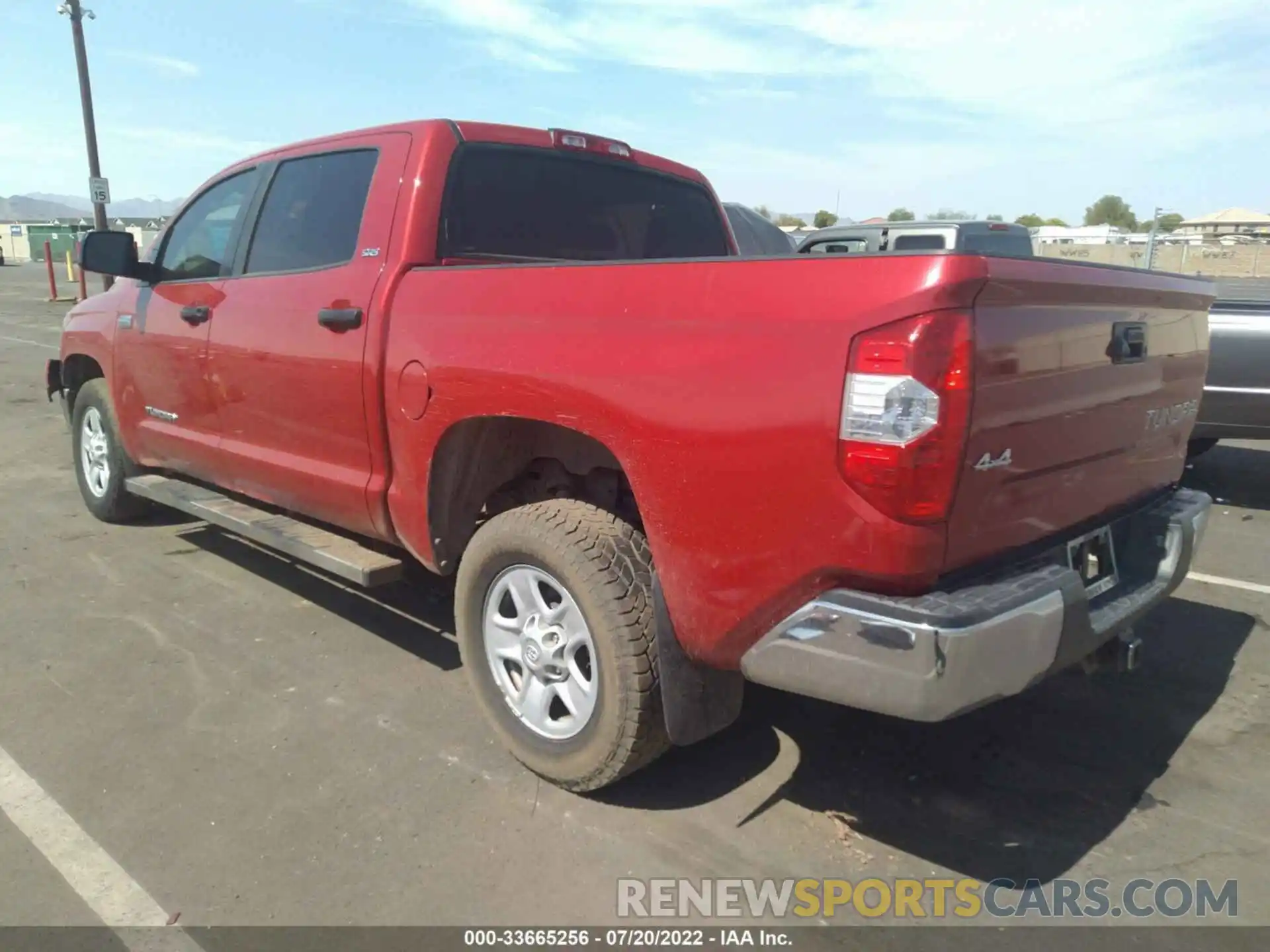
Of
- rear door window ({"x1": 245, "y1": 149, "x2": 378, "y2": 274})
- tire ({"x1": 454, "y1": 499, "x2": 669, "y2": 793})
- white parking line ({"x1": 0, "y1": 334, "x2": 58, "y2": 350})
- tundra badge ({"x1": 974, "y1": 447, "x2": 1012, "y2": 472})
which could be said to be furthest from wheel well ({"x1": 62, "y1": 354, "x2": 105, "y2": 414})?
white parking line ({"x1": 0, "y1": 334, "x2": 58, "y2": 350})

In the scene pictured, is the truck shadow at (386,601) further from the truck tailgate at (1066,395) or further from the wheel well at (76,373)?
→ the truck tailgate at (1066,395)

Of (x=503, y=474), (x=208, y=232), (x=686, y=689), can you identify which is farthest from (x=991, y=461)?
(x=208, y=232)

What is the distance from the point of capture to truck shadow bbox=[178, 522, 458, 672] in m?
4.23

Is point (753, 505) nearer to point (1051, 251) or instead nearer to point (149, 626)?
point (149, 626)

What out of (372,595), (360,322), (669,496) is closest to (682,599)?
(669,496)

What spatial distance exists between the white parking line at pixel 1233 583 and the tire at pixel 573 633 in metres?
3.43

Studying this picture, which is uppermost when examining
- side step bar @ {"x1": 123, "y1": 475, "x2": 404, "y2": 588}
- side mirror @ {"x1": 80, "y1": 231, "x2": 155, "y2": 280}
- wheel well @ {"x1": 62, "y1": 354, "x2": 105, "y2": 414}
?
side mirror @ {"x1": 80, "y1": 231, "x2": 155, "y2": 280}

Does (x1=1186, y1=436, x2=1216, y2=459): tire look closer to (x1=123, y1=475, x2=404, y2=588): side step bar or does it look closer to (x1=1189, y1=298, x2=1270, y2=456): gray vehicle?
(x1=1189, y1=298, x2=1270, y2=456): gray vehicle

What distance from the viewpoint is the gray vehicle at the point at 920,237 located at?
1051cm

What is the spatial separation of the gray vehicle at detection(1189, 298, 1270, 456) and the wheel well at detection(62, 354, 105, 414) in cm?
677

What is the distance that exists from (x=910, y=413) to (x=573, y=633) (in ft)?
4.28

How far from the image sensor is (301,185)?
4.14m

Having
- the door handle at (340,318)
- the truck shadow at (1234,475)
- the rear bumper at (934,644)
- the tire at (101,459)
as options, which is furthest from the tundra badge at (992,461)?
the truck shadow at (1234,475)

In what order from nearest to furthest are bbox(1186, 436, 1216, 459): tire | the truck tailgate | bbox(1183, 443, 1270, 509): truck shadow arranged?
the truck tailgate, bbox(1183, 443, 1270, 509): truck shadow, bbox(1186, 436, 1216, 459): tire
